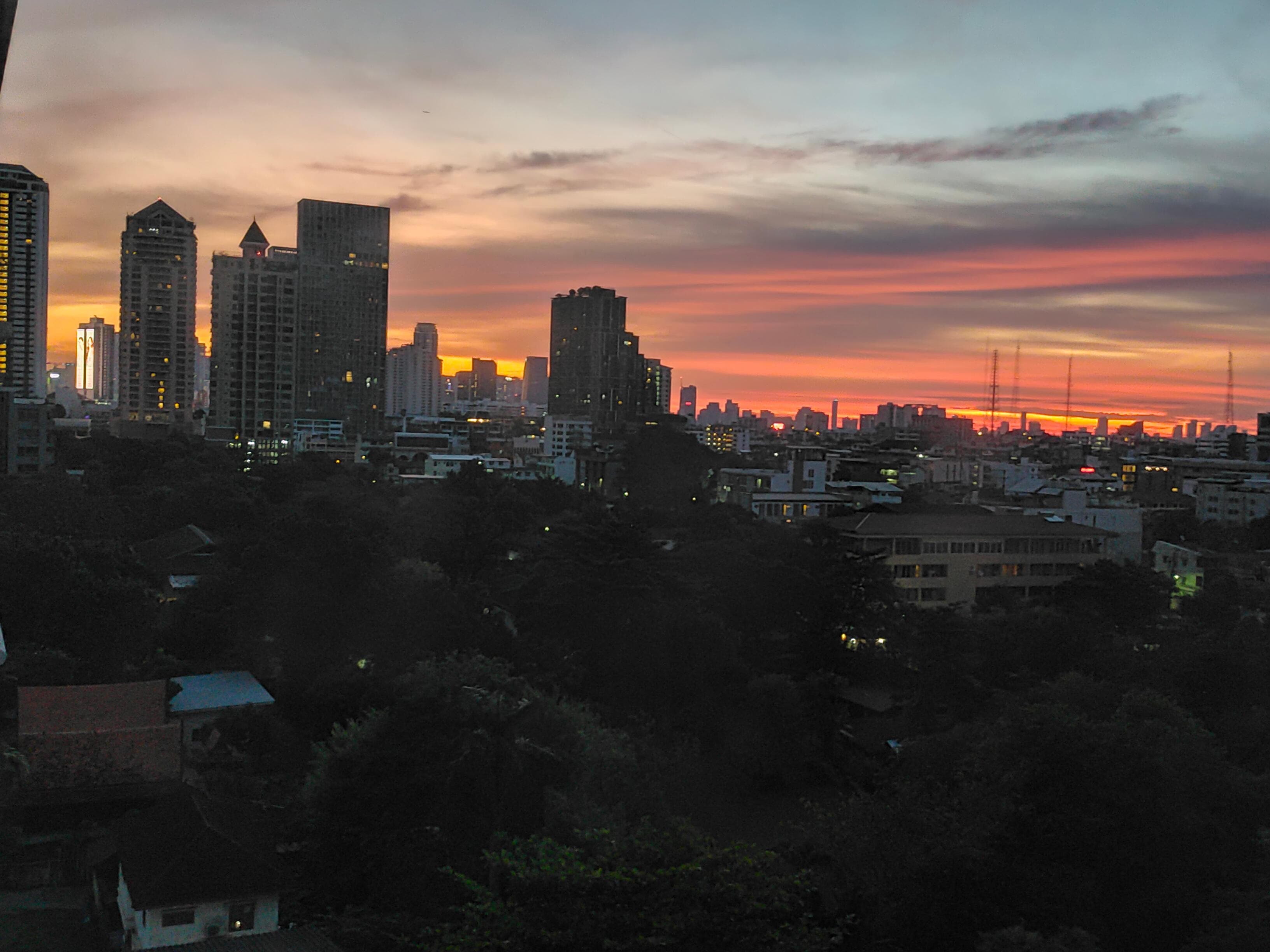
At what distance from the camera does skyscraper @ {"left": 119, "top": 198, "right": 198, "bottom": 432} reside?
164 ft

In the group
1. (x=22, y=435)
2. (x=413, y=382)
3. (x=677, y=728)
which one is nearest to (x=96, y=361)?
(x=413, y=382)

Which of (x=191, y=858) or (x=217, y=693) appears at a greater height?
(x=217, y=693)

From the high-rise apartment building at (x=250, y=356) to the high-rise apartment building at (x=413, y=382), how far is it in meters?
42.5

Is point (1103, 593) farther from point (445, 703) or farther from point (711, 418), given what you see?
point (711, 418)

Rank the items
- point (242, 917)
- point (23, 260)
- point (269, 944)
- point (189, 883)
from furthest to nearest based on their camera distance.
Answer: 1. point (23, 260)
2. point (242, 917)
3. point (189, 883)
4. point (269, 944)

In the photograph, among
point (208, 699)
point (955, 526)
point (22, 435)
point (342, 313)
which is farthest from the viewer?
point (342, 313)

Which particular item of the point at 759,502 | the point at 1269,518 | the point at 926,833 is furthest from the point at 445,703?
the point at 1269,518

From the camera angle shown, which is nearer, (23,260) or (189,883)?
(189,883)

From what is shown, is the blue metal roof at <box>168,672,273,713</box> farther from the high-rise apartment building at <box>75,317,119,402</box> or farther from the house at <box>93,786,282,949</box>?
the high-rise apartment building at <box>75,317,119,402</box>

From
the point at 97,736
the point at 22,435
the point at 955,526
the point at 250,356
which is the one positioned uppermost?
the point at 250,356

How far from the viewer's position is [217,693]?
32.6 ft

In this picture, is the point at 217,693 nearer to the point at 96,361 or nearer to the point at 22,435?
the point at 22,435

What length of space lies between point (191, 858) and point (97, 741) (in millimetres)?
2074

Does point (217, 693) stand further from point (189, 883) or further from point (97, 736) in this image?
point (189, 883)
